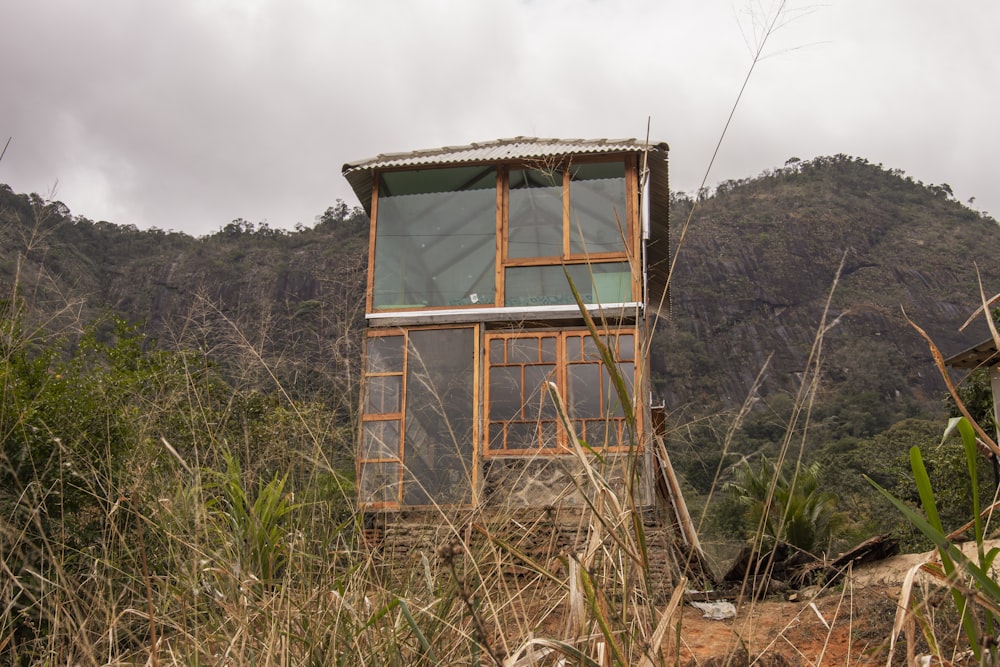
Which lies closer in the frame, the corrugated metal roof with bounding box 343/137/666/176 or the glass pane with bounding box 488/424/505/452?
the glass pane with bounding box 488/424/505/452

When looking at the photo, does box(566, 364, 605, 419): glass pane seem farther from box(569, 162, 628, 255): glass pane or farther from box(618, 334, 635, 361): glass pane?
box(569, 162, 628, 255): glass pane

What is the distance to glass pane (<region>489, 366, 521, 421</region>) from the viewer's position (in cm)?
782

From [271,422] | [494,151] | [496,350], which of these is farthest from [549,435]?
[494,151]

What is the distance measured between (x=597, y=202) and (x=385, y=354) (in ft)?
8.34

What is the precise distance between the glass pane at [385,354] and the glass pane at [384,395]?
102 mm

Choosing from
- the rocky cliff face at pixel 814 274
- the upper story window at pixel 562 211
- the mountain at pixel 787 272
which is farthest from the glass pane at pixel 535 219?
the rocky cliff face at pixel 814 274

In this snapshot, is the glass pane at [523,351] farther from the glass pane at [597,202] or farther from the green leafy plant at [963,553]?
the green leafy plant at [963,553]

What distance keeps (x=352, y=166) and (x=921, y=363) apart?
4927 cm

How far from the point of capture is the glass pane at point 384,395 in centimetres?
787

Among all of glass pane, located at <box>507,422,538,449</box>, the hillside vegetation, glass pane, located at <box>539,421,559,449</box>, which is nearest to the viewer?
the hillside vegetation

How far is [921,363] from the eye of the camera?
4969 cm

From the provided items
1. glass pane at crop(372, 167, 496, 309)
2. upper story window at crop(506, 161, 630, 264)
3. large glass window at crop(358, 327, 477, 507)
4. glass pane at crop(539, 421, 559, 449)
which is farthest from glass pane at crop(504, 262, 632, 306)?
glass pane at crop(539, 421, 559, 449)

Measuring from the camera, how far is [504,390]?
7.94 meters

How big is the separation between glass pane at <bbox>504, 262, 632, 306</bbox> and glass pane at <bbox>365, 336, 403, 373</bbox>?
1141 mm
